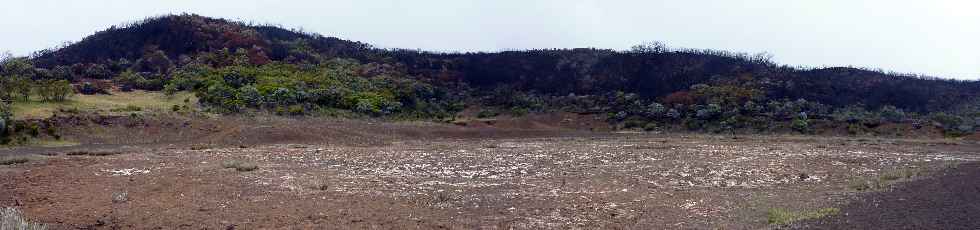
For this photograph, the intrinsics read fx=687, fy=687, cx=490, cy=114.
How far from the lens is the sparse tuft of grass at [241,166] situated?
58.6 feet

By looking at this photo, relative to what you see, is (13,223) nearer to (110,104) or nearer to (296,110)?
(110,104)

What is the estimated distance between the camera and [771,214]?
11719mm

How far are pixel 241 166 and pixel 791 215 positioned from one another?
1338 centimetres

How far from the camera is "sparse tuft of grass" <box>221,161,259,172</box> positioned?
17867 millimetres

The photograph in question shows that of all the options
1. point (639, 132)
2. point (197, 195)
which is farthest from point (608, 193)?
point (639, 132)

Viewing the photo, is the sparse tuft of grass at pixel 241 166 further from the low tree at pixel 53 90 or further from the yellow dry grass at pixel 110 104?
the low tree at pixel 53 90

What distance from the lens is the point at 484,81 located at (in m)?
54.1

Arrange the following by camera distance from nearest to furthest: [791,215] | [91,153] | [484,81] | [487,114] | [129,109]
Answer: [791,215] < [91,153] < [129,109] < [487,114] < [484,81]

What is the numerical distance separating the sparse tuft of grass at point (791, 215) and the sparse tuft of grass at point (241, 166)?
41.5 ft

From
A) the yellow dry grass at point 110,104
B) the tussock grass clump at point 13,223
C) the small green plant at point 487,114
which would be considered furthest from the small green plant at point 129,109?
the tussock grass clump at point 13,223

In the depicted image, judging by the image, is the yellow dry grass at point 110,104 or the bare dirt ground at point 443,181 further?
the yellow dry grass at point 110,104

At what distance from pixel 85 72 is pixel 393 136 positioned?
26.1 meters

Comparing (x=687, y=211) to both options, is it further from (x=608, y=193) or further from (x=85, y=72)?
(x=85, y=72)

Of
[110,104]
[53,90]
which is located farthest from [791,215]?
[53,90]
